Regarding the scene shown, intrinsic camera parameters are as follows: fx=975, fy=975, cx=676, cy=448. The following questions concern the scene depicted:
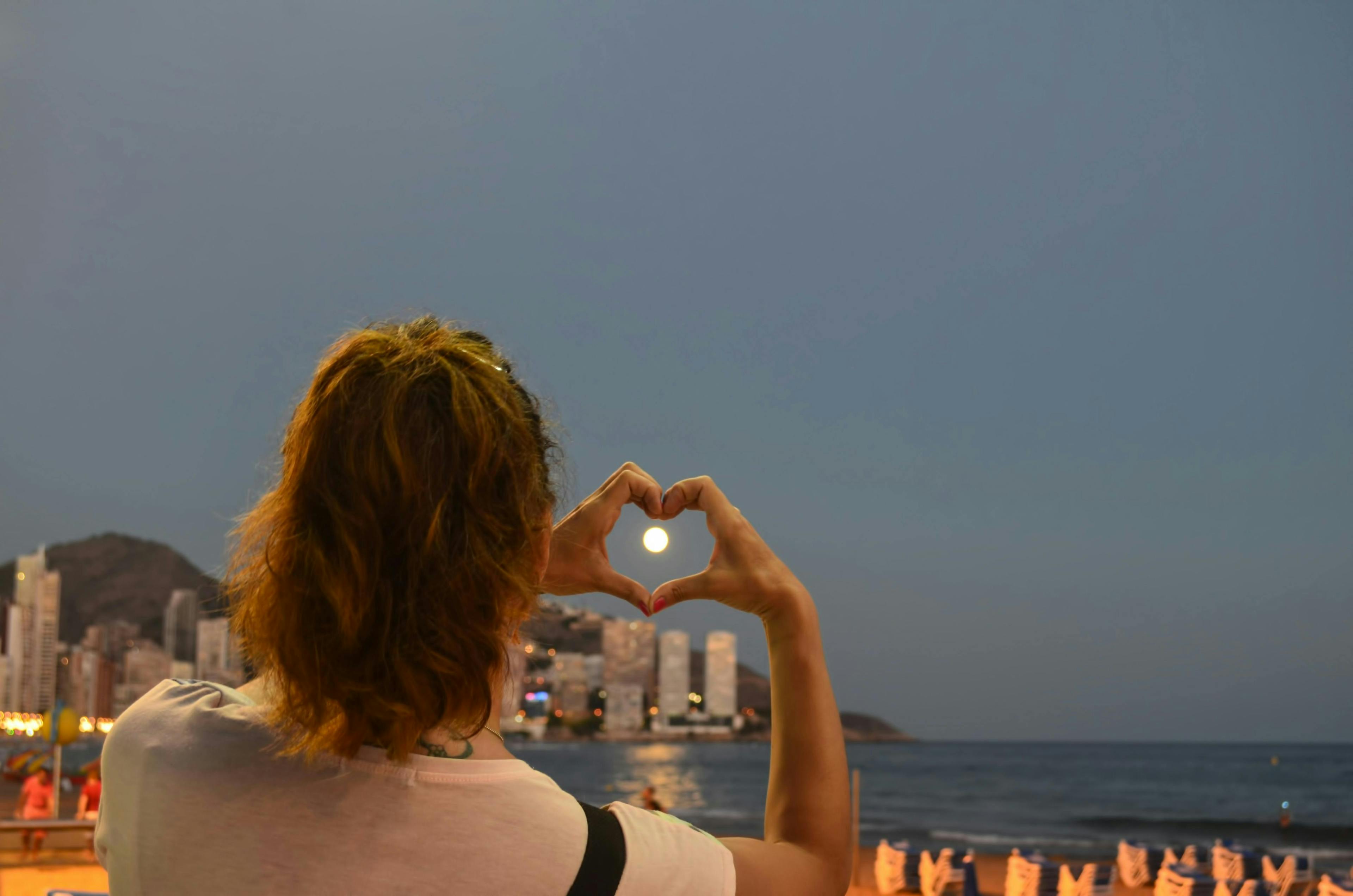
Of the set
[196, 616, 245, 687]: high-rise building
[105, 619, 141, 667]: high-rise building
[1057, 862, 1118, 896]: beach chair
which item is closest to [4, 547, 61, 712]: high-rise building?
[105, 619, 141, 667]: high-rise building

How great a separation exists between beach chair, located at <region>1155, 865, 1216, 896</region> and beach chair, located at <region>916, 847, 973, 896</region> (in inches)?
89.7

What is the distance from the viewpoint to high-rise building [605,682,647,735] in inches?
2461

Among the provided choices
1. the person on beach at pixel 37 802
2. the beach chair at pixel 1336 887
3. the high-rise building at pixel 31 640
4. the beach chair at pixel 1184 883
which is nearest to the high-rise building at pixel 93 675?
the high-rise building at pixel 31 640

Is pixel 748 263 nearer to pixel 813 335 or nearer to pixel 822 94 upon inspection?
pixel 813 335

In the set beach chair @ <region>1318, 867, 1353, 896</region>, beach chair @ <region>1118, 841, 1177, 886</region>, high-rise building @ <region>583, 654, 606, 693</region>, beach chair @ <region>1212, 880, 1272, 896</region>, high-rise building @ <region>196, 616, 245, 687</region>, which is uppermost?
beach chair @ <region>1318, 867, 1353, 896</region>

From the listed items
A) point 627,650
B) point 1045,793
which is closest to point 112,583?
point 627,650

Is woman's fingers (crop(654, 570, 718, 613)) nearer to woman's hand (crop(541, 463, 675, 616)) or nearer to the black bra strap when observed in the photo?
woman's hand (crop(541, 463, 675, 616))

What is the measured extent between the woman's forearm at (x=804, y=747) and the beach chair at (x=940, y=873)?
10217mm

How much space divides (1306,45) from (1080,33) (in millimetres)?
14791

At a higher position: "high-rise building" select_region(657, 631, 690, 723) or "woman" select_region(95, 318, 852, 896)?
"woman" select_region(95, 318, 852, 896)

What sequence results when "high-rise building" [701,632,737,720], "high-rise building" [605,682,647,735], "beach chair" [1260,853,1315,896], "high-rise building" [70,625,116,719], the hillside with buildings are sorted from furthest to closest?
"high-rise building" [605,682,647,735]
"high-rise building" [701,632,737,720]
"high-rise building" [70,625,116,719]
the hillside with buildings
"beach chair" [1260,853,1315,896]

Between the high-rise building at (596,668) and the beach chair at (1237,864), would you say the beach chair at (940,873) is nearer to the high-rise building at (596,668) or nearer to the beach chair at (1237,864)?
the beach chair at (1237,864)

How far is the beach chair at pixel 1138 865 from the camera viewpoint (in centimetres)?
1107

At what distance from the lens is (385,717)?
22.2 inches
